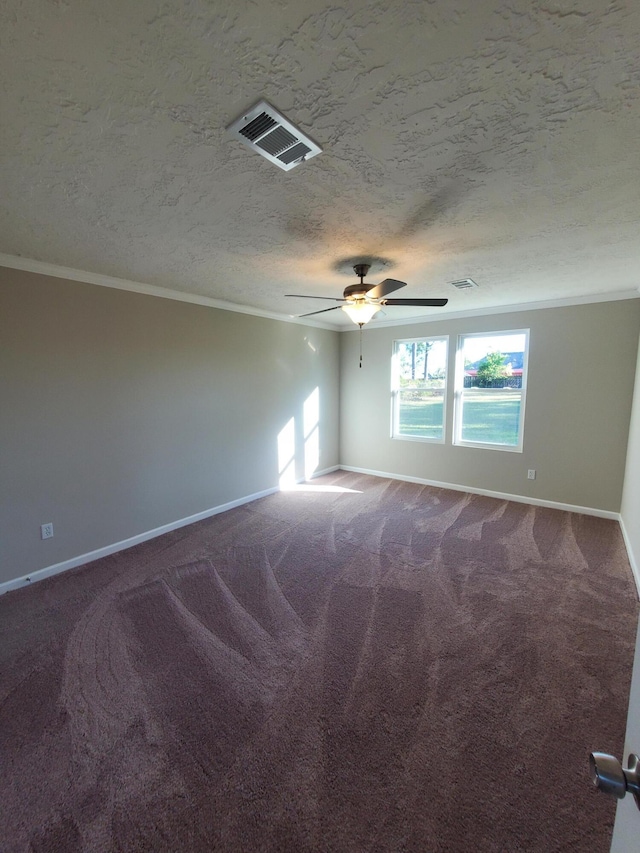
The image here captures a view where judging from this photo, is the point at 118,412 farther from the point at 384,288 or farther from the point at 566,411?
the point at 566,411

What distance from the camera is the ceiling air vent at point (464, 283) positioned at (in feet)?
10.9

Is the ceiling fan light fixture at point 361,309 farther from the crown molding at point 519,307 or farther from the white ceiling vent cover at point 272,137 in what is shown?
the crown molding at point 519,307

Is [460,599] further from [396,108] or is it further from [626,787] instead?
[396,108]

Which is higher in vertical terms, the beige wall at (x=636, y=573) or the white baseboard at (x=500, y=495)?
the beige wall at (x=636, y=573)

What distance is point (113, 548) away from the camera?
3.25 metres

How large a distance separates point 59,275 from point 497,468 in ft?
16.9

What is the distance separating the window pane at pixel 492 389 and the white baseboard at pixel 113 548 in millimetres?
3144

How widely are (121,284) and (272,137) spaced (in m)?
2.46

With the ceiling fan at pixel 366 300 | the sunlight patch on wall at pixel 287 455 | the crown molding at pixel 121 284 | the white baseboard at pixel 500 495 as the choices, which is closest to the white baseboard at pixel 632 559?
the white baseboard at pixel 500 495

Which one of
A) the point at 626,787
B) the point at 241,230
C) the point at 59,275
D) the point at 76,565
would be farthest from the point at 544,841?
the point at 59,275

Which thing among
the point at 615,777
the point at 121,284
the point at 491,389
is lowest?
the point at 615,777

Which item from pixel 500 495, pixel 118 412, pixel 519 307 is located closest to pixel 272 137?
pixel 118 412

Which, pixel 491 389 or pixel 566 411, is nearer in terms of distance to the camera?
pixel 566 411

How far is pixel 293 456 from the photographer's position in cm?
530
